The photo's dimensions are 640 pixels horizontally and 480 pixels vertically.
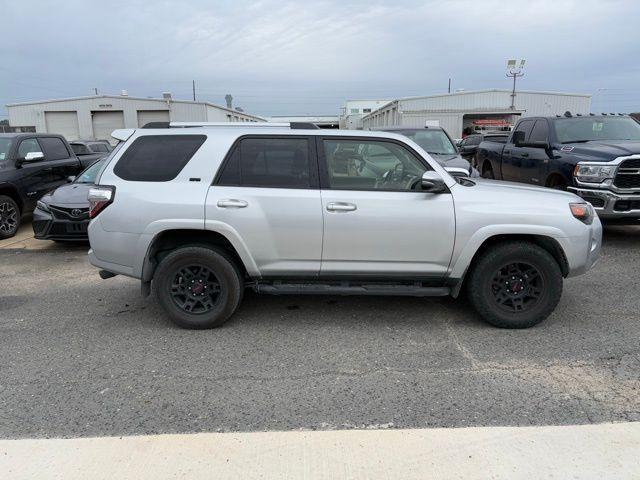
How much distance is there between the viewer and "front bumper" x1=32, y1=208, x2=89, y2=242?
25.3 ft

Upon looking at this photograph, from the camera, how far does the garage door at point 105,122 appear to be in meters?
41.8

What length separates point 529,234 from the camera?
14.6ft

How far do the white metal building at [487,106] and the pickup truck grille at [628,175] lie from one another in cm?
3556

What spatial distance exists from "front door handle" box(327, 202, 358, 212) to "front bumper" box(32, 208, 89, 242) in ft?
16.1

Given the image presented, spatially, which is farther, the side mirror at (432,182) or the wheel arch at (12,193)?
the wheel arch at (12,193)

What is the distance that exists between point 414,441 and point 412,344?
138cm

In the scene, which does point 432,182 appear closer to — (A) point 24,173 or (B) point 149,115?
(A) point 24,173

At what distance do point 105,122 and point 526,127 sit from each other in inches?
1549

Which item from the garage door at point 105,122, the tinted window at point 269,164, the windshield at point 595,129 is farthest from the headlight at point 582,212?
the garage door at point 105,122

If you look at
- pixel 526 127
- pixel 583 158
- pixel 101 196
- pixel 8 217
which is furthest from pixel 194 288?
pixel 526 127

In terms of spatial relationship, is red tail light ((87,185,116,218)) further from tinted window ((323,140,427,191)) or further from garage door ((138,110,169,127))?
garage door ((138,110,169,127))

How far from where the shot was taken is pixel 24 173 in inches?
360

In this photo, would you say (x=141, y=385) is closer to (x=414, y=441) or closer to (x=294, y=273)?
(x=294, y=273)

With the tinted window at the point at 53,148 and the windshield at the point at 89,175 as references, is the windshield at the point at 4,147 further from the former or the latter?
the windshield at the point at 89,175
